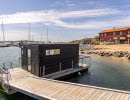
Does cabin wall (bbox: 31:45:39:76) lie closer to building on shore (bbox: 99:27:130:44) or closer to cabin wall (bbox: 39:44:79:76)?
cabin wall (bbox: 39:44:79:76)

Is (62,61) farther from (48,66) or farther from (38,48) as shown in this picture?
(38,48)

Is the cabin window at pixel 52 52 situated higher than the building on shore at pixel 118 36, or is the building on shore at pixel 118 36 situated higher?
the building on shore at pixel 118 36

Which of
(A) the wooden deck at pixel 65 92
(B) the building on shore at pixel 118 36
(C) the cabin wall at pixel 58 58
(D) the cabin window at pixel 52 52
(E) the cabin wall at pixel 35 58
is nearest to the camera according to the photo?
(A) the wooden deck at pixel 65 92

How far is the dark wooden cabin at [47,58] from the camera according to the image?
33.9ft

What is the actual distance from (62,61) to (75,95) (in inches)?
251

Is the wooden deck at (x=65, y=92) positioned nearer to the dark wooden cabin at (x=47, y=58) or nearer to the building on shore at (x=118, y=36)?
the dark wooden cabin at (x=47, y=58)

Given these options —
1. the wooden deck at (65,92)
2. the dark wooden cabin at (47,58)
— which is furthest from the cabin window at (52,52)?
the wooden deck at (65,92)

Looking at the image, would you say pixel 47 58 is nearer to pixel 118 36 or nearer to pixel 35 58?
pixel 35 58

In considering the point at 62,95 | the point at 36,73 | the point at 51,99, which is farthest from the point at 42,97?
the point at 36,73

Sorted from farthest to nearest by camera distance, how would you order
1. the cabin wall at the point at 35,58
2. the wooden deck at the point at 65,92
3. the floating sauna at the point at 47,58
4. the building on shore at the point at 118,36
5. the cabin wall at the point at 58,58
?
1. the building on shore at the point at 118,36
2. the cabin wall at the point at 58,58
3. the floating sauna at the point at 47,58
4. the cabin wall at the point at 35,58
5. the wooden deck at the point at 65,92

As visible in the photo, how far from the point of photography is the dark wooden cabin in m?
10.3

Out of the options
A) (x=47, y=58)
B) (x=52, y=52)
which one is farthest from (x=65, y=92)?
(x=52, y=52)

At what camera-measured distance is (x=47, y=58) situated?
1089cm

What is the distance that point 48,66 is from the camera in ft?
36.3
